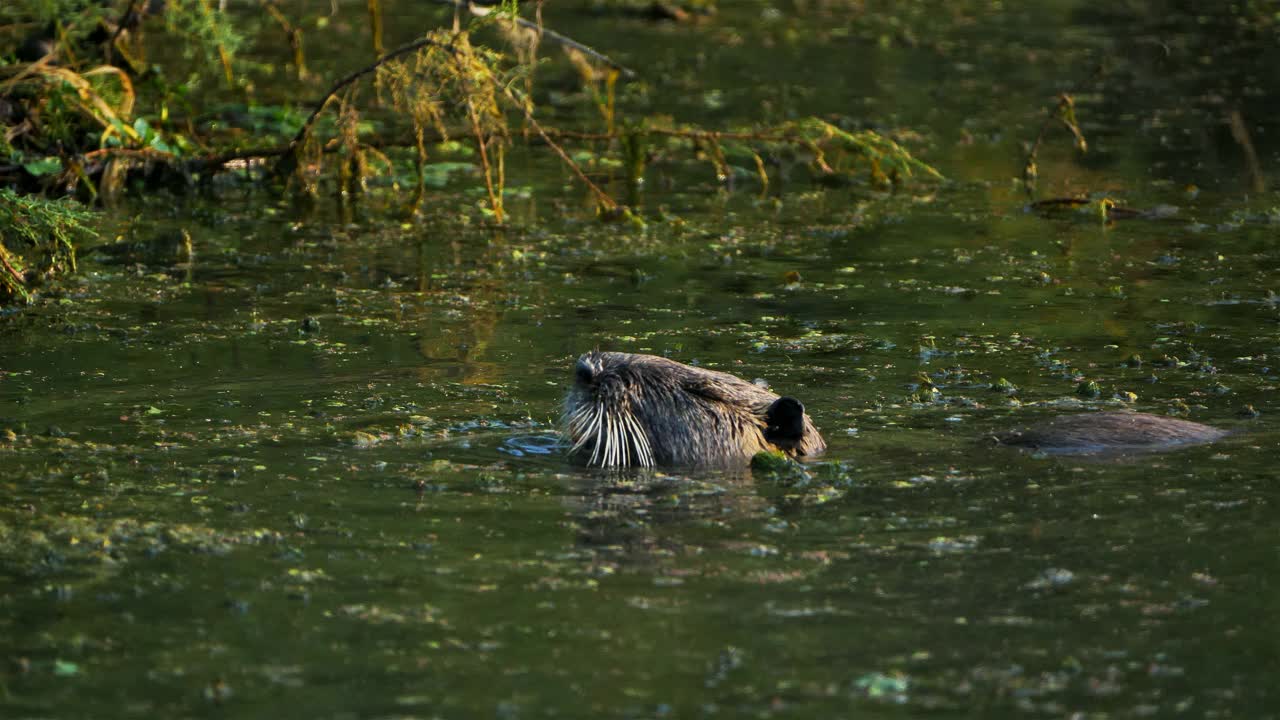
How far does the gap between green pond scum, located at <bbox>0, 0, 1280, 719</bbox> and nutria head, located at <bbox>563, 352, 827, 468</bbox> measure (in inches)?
5.3

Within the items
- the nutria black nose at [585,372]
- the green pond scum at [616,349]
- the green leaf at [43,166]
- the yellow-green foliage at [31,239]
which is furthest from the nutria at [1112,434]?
the green leaf at [43,166]

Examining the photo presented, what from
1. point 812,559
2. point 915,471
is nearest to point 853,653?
point 812,559

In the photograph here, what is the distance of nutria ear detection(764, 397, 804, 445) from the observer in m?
6.75

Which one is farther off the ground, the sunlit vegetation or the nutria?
the sunlit vegetation

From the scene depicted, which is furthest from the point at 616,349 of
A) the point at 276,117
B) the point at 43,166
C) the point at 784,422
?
the point at 276,117

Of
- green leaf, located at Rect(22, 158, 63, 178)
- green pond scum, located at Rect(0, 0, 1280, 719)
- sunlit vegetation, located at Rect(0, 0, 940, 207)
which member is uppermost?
sunlit vegetation, located at Rect(0, 0, 940, 207)

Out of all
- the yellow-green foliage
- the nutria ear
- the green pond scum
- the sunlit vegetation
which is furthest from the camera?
the sunlit vegetation

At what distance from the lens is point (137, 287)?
10.1m

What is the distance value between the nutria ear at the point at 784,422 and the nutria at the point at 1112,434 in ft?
2.90

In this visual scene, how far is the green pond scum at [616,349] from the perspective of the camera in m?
4.79

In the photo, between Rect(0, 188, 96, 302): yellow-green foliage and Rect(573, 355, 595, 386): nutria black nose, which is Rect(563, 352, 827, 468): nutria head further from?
Rect(0, 188, 96, 302): yellow-green foliage

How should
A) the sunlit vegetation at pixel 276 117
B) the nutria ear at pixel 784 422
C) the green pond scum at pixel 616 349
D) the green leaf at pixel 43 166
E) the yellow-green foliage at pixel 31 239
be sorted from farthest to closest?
the green leaf at pixel 43 166 → the sunlit vegetation at pixel 276 117 → the yellow-green foliage at pixel 31 239 → the nutria ear at pixel 784 422 → the green pond scum at pixel 616 349

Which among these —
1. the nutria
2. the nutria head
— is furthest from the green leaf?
the nutria

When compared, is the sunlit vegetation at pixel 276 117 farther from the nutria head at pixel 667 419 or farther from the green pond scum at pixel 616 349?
the nutria head at pixel 667 419
